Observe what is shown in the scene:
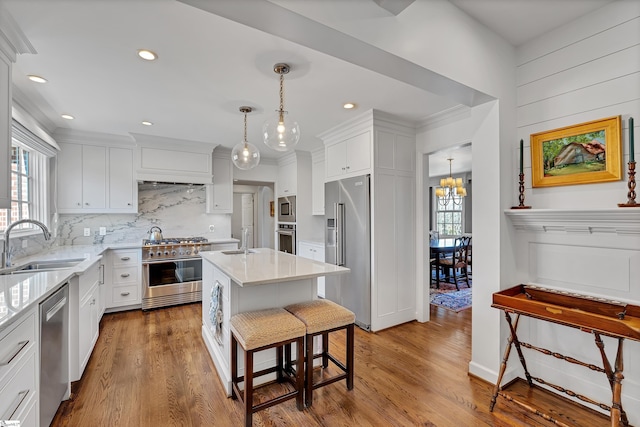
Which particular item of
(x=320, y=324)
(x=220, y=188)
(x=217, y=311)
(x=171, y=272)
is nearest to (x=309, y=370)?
(x=320, y=324)

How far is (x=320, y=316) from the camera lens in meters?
2.01

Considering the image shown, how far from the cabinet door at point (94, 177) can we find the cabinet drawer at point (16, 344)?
9.99 feet

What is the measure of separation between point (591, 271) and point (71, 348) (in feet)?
12.4

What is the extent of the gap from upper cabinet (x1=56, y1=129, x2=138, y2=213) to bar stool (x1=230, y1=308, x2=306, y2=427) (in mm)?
3236

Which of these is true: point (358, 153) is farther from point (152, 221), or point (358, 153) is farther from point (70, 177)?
point (70, 177)

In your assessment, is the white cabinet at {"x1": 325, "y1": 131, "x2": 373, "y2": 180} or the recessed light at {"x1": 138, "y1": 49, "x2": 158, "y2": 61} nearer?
the recessed light at {"x1": 138, "y1": 49, "x2": 158, "y2": 61}

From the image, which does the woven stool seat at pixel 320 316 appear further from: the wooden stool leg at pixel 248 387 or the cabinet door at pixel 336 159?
the cabinet door at pixel 336 159

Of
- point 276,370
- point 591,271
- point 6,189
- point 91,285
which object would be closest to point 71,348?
point 91,285

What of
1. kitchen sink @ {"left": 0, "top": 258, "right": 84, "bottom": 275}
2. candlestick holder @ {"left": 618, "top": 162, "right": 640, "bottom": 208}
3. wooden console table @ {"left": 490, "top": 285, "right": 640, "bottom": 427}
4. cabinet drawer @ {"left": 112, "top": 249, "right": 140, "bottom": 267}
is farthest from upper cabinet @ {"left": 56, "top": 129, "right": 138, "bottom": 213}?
candlestick holder @ {"left": 618, "top": 162, "right": 640, "bottom": 208}

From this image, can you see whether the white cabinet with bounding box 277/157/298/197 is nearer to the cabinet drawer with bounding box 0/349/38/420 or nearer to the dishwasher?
the dishwasher

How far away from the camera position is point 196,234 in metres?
4.86

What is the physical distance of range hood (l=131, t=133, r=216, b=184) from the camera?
412 cm

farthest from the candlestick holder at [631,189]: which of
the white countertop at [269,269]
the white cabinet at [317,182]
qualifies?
the white cabinet at [317,182]

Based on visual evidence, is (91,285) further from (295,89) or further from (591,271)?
(591,271)
